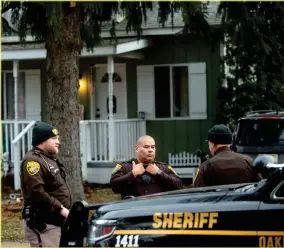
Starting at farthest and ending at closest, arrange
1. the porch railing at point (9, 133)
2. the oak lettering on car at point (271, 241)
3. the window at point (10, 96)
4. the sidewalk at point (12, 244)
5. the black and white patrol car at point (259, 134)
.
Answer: the window at point (10, 96)
the porch railing at point (9, 133)
the black and white patrol car at point (259, 134)
the sidewalk at point (12, 244)
the oak lettering on car at point (271, 241)

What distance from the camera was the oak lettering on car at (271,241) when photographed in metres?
4.81

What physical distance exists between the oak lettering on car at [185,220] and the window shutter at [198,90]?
13.6 metres

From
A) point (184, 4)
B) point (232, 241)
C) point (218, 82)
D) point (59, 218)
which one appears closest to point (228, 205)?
point (232, 241)

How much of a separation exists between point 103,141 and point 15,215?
17.8ft

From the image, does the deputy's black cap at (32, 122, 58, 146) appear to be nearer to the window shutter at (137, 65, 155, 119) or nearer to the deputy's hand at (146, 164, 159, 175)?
the deputy's hand at (146, 164, 159, 175)

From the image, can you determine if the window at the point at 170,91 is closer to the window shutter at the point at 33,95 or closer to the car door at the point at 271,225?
the window shutter at the point at 33,95

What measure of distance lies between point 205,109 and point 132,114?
194 cm

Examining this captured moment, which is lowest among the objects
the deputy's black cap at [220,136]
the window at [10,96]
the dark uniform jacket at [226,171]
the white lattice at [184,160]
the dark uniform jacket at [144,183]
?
the white lattice at [184,160]

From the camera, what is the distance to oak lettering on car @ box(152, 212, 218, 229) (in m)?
5.00

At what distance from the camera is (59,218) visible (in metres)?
6.69

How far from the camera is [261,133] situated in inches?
482

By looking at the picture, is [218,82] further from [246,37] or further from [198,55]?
[246,37]

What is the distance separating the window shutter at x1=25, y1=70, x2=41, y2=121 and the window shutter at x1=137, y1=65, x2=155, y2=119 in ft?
9.19

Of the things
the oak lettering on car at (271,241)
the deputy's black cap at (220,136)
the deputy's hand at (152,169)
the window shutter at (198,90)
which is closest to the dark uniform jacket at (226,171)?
the deputy's black cap at (220,136)
